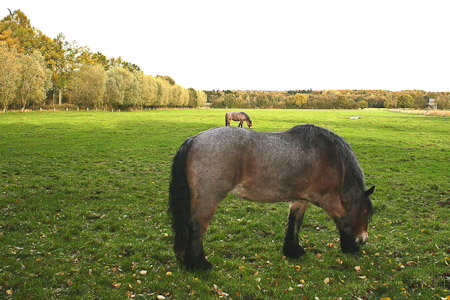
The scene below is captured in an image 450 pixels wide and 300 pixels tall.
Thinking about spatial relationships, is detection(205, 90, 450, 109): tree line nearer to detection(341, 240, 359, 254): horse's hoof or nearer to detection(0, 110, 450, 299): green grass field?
detection(0, 110, 450, 299): green grass field

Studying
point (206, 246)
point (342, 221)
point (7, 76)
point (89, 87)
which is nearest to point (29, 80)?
point (7, 76)

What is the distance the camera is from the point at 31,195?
973cm

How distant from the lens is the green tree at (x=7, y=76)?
43.9 metres

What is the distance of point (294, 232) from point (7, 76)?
5184cm

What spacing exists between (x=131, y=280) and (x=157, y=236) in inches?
74.2

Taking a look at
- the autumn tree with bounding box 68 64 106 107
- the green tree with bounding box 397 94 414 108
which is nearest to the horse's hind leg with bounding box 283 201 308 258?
the autumn tree with bounding box 68 64 106 107

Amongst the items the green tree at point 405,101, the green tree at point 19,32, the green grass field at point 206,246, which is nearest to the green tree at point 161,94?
the green tree at point 19,32

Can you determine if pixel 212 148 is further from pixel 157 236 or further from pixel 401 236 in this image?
pixel 401 236

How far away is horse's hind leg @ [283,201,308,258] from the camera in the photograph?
6.20m

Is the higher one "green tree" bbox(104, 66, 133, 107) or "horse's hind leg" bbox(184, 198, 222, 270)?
"green tree" bbox(104, 66, 133, 107)

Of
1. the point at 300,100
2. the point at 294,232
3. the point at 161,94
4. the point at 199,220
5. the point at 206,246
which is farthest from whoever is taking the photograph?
the point at 300,100

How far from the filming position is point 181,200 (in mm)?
5367

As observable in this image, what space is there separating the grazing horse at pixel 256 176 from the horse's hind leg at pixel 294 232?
1.76 feet

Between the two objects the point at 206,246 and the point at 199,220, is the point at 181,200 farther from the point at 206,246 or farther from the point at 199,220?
the point at 206,246
